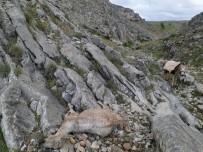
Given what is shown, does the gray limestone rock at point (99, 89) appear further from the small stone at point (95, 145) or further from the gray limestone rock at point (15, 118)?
the gray limestone rock at point (15, 118)

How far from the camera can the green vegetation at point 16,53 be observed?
16.9 meters

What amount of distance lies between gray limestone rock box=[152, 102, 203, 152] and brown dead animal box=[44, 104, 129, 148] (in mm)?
1404

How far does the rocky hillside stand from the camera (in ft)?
41.3

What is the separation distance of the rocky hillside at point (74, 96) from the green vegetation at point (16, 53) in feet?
0.16

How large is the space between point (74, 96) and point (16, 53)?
14.5ft

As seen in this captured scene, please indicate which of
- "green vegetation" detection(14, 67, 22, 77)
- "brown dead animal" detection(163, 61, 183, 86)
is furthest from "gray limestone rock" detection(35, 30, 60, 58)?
"brown dead animal" detection(163, 61, 183, 86)

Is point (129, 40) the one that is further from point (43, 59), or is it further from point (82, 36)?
point (43, 59)

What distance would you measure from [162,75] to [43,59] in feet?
31.8

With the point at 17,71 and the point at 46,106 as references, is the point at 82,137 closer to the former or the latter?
the point at 46,106

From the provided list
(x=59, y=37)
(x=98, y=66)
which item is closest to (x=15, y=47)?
(x=59, y=37)

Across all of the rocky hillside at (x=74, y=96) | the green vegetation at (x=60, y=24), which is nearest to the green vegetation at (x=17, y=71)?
the rocky hillside at (x=74, y=96)

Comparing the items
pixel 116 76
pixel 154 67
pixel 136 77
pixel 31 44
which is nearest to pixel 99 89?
pixel 116 76

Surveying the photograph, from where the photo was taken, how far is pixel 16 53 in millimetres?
17203

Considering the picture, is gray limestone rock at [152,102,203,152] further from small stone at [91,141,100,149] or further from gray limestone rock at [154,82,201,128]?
gray limestone rock at [154,82,201,128]
